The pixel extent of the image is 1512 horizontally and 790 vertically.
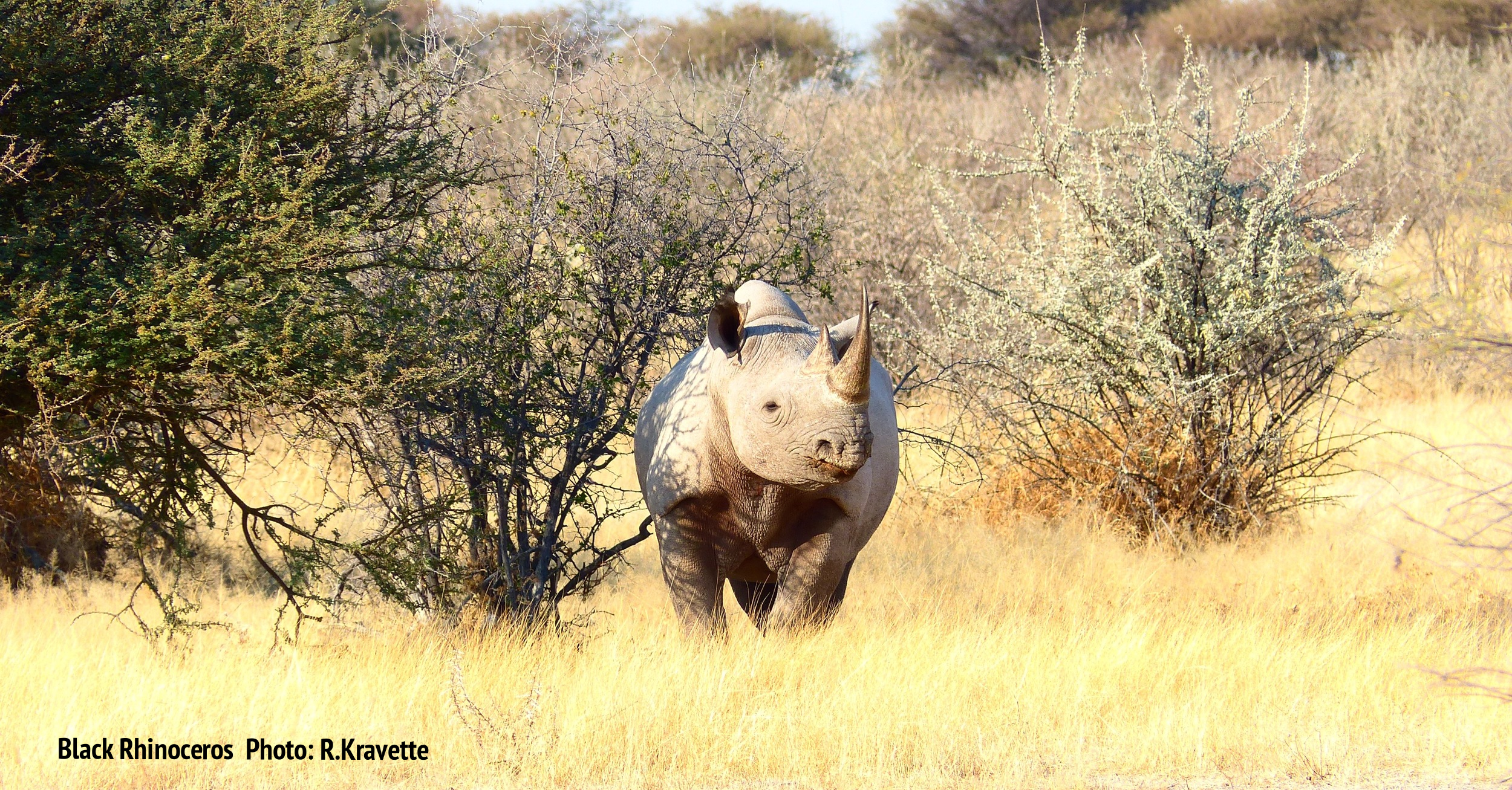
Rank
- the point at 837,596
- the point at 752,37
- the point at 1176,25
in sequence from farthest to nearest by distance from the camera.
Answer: the point at 752,37 → the point at 1176,25 → the point at 837,596

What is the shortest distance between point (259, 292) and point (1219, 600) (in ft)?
17.2

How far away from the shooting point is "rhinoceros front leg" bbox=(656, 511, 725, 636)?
20.1 ft

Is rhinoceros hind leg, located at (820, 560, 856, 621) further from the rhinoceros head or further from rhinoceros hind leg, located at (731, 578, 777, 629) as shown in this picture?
the rhinoceros head

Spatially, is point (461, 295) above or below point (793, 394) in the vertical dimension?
above

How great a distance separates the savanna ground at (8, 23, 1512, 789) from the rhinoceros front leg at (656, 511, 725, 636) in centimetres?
13

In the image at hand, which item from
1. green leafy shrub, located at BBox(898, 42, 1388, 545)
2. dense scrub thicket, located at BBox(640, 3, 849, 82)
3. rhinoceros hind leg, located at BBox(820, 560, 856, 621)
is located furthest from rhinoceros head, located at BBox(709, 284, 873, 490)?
dense scrub thicket, located at BBox(640, 3, 849, 82)

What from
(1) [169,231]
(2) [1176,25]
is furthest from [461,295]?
(2) [1176,25]

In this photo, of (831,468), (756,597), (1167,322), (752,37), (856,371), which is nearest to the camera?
(856,371)

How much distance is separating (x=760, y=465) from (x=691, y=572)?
88 centimetres

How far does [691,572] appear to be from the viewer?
618 centimetres

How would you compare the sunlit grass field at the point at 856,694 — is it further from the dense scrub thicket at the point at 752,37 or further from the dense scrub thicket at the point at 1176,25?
the dense scrub thicket at the point at 752,37

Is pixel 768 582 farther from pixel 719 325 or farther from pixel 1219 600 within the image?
pixel 1219 600

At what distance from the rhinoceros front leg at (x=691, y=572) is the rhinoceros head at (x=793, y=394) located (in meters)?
0.56

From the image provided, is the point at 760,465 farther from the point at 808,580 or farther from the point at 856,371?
the point at 808,580
